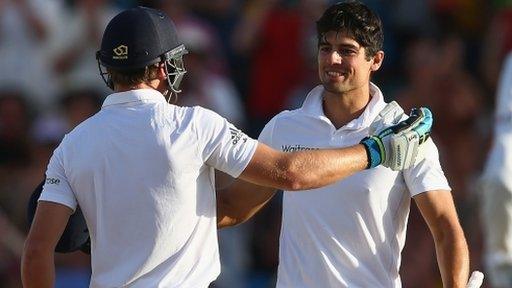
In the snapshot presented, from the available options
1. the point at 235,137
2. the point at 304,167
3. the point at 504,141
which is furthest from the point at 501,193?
the point at 235,137

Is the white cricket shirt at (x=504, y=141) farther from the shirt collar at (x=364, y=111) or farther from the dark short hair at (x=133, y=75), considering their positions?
the dark short hair at (x=133, y=75)

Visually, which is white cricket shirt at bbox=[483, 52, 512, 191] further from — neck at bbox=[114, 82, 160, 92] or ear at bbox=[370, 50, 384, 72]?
neck at bbox=[114, 82, 160, 92]

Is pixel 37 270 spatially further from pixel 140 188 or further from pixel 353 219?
pixel 353 219

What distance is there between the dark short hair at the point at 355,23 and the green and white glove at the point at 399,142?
0.53 metres

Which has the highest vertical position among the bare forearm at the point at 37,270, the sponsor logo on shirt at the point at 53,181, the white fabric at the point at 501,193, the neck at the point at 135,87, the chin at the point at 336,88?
the neck at the point at 135,87

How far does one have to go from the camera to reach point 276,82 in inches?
458

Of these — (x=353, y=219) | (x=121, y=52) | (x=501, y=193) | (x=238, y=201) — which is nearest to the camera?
(x=121, y=52)

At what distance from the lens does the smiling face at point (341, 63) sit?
21.1 feet

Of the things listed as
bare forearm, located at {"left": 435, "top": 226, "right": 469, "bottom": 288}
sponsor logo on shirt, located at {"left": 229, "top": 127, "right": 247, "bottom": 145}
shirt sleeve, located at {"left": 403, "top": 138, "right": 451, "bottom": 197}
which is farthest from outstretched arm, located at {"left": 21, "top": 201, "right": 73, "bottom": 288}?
bare forearm, located at {"left": 435, "top": 226, "right": 469, "bottom": 288}

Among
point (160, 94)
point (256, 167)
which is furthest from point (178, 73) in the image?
point (256, 167)

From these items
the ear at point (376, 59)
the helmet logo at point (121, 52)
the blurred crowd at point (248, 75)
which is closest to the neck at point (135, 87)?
the helmet logo at point (121, 52)

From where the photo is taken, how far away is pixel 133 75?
580 cm

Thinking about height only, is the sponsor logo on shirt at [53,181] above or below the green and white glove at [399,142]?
below

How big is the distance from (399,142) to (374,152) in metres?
0.11
